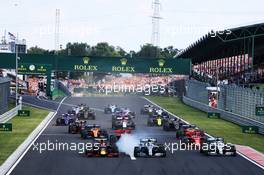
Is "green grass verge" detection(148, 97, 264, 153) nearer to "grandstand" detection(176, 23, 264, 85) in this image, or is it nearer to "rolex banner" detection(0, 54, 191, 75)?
"grandstand" detection(176, 23, 264, 85)

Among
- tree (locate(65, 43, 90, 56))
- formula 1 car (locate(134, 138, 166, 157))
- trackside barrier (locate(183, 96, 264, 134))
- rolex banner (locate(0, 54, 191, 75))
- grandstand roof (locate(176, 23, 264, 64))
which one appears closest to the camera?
formula 1 car (locate(134, 138, 166, 157))

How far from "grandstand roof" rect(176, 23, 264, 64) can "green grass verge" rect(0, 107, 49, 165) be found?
20.5m

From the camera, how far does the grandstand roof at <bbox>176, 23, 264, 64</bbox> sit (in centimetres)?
6128

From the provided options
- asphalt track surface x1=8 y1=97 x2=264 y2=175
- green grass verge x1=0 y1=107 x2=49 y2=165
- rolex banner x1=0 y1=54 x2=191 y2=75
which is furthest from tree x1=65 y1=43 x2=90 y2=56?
asphalt track surface x1=8 y1=97 x2=264 y2=175

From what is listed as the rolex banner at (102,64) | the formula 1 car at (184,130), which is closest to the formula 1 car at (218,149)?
the formula 1 car at (184,130)

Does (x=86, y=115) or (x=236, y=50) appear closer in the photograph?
(x=86, y=115)

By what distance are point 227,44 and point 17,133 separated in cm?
3777

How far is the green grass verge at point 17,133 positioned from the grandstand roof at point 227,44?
20.5 metres

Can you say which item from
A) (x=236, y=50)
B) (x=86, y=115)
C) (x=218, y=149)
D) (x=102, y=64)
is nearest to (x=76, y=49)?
(x=236, y=50)

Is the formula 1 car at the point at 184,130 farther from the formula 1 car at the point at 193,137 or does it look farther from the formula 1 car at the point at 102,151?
the formula 1 car at the point at 102,151

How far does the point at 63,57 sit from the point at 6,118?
2075 centimetres

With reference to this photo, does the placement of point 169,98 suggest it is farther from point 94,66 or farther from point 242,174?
point 242,174

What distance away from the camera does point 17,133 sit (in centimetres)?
4059

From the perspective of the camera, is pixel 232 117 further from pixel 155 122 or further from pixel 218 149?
pixel 218 149
